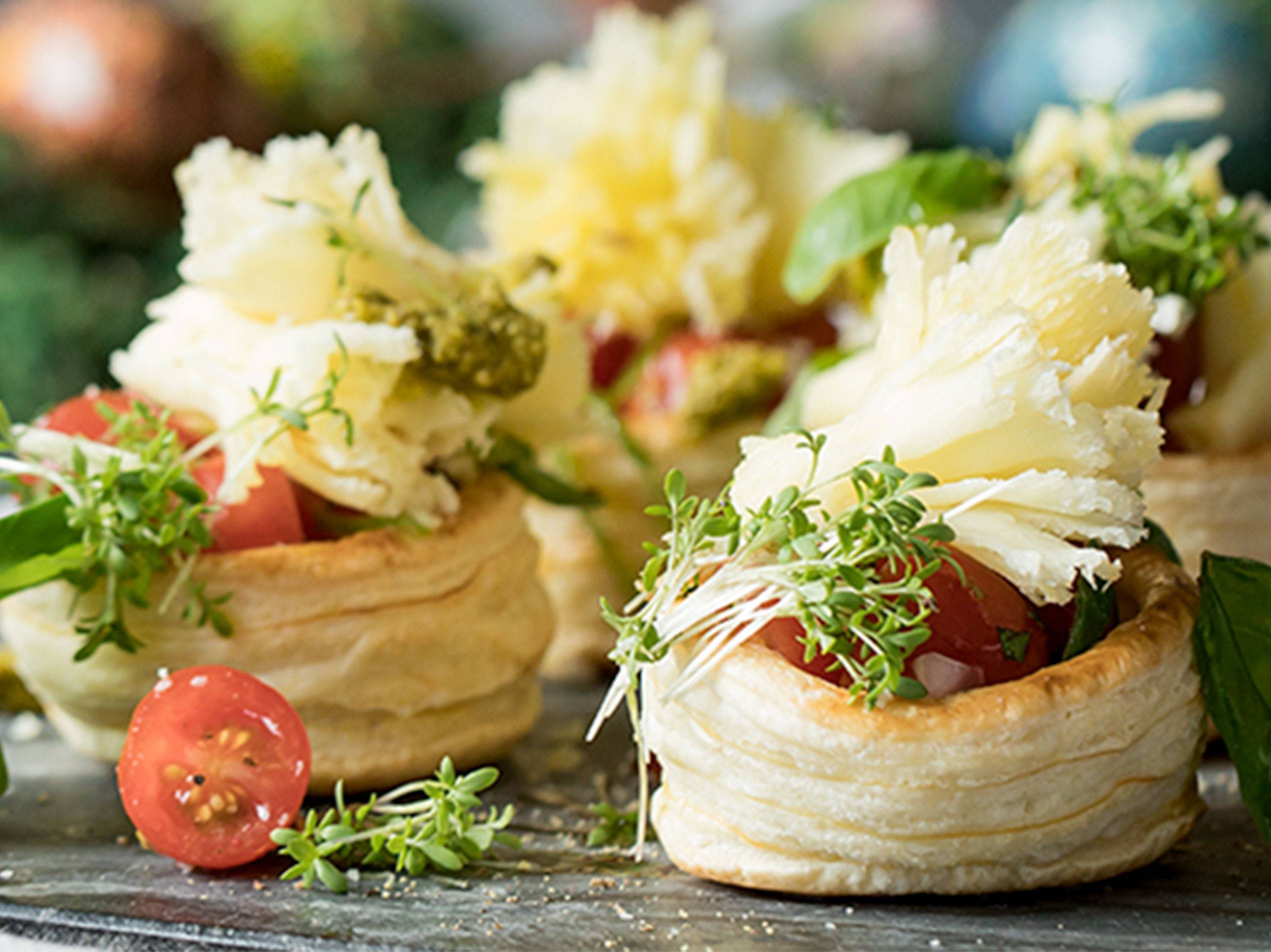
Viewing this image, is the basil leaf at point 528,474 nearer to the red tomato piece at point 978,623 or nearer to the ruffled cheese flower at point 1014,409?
the ruffled cheese flower at point 1014,409

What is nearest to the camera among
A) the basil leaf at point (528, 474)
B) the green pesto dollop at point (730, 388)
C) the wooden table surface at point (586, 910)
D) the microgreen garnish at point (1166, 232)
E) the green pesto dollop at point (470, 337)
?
the wooden table surface at point (586, 910)

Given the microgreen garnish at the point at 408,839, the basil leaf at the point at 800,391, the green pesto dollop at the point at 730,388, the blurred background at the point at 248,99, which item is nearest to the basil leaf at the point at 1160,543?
the basil leaf at the point at 800,391

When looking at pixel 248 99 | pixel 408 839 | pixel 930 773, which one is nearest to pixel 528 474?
pixel 408 839

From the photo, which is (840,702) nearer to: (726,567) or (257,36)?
(726,567)

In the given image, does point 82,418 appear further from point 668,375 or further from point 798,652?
point 668,375

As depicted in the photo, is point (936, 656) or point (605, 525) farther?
point (605, 525)

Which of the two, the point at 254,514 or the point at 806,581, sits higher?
the point at 254,514
